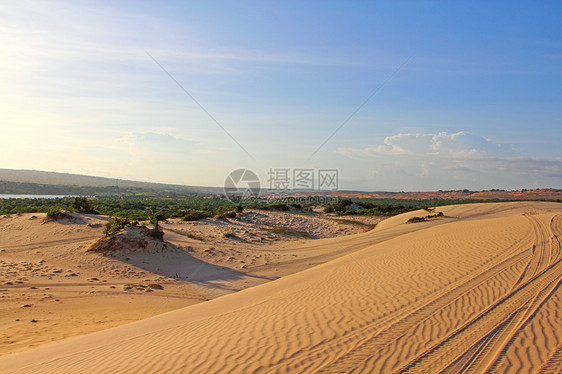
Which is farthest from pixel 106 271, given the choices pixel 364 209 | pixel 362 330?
pixel 364 209

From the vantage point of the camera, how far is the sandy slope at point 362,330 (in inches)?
174

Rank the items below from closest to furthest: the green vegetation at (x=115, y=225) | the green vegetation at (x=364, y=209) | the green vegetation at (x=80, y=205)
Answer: the green vegetation at (x=115, y=225)
the green vegetation at (x=80, y=205)
the green vegetation at (x=364, y=209)

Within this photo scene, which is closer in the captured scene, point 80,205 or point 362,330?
point 362,330

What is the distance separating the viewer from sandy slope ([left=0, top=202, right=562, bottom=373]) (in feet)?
14.5

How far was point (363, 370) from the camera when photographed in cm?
415

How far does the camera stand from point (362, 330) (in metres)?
5.41

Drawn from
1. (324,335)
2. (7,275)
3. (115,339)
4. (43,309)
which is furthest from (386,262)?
(7,275)

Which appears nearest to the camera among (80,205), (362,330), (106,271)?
(362,330)

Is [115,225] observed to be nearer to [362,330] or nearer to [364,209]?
[362,330]

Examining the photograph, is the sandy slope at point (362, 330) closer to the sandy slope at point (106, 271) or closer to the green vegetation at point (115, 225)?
the sandy slope at point (106, 271)

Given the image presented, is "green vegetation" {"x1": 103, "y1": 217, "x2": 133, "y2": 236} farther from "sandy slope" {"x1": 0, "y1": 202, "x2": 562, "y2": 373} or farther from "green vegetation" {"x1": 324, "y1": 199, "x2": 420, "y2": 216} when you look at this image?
"green vegetation" {"x1": 324, "y1": 199, "x2": 420, "y2": 216}

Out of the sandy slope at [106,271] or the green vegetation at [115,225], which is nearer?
the sandy slope at [106,271]

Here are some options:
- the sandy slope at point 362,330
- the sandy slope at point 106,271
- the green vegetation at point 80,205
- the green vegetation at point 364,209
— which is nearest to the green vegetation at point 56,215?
the sandy slope at point 106,271

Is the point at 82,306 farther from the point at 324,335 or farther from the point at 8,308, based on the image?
the point at 324,335
